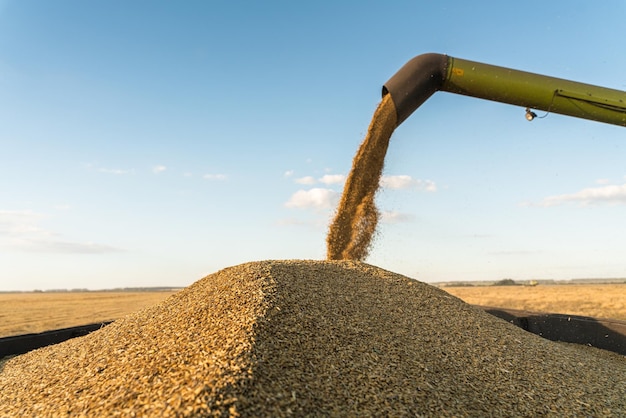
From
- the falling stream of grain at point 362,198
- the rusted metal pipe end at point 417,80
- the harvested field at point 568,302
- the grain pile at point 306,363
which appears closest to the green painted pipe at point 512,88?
the rusted metal pipe end at point 417,80

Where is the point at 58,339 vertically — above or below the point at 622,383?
above

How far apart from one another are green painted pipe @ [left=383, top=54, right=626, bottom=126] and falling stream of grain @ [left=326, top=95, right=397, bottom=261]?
57 centimetres

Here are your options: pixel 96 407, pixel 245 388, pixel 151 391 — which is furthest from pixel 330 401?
pixel 96 407

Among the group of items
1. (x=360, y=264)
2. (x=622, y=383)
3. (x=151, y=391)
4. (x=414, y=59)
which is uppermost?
(x=414, y=59)

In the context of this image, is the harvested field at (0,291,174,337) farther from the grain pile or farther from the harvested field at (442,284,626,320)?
the harvested field at (442,284,626,320)

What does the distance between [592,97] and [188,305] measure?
219 inches

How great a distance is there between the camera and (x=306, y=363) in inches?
135

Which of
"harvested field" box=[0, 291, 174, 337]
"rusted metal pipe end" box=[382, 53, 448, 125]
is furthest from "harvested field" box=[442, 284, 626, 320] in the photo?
"harvested field" box=[0, 291, 174, 337]

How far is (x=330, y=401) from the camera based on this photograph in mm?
3066

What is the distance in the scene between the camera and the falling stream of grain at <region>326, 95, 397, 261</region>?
6258 mm

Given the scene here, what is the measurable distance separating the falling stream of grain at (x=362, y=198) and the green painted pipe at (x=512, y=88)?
574 millimetres

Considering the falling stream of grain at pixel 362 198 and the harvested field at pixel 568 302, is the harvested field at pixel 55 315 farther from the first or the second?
the harvested field at pixel 568 302

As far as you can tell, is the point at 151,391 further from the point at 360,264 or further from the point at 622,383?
the point at 622,383

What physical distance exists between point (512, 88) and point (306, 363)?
14.0ft
